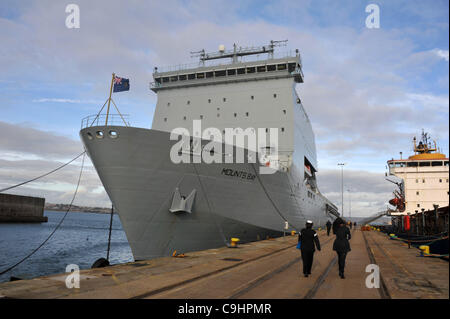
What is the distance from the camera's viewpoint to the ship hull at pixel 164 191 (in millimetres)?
10242

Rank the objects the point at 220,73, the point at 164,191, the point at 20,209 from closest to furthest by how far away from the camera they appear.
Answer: the point at 164,191 → the point at 220,73 → the point at 20,209

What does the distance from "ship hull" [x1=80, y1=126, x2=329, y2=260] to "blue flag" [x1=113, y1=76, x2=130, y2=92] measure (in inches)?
66.8

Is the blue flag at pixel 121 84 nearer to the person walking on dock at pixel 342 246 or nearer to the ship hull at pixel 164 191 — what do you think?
the ship hull at pixel 164 191

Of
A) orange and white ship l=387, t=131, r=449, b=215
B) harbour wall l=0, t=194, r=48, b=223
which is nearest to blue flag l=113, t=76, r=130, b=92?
orange and white ship l=387, t=131, r=449, b=215

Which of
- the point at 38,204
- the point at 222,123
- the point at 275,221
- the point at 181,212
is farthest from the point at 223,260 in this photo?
the point at 38,204

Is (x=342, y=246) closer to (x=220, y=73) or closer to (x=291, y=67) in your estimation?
(x=291, y=67)

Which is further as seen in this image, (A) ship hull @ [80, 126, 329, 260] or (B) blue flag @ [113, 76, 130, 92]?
(B) blue flag @ [113, 76, 130, 92]

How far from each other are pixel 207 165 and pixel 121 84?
4.22 metres

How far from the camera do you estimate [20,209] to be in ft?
216

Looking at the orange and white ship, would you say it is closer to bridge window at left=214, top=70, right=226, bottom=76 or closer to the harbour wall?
bridge window at left=214, top=70, right=226, bottom=76

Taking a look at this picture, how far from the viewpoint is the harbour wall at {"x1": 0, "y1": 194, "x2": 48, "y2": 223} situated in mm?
62438

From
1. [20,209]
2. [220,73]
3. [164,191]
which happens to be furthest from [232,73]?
[20,209]
